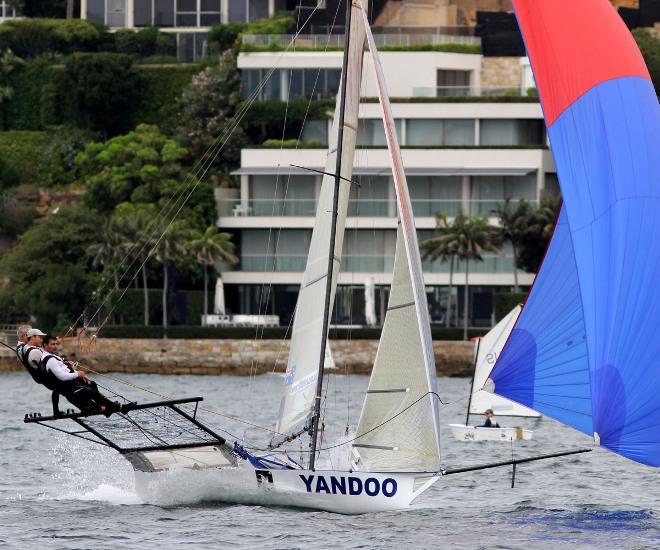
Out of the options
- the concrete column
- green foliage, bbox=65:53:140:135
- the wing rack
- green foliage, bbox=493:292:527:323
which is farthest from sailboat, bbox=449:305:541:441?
the concrete column

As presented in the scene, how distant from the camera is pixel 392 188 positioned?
247 feet

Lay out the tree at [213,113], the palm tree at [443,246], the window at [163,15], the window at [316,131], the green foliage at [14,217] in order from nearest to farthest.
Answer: the palm tree at [443,246]
the window at [316,131]
the green foliage at [14,217]
the tree at [213,113]
the window at [163,15]

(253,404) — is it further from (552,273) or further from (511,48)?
(511,48)

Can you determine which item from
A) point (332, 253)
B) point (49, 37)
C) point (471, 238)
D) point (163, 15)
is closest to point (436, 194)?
point (471, 238)

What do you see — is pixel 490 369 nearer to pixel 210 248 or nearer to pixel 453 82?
pixel 210 248

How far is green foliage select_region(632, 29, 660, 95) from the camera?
83.2 metres

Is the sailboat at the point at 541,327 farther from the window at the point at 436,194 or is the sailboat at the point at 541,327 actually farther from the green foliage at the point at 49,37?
the green foliage at the point at 49,37

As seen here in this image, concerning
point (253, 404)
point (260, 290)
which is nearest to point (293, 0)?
point (260, 290)

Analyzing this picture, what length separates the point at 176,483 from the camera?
25.5 m

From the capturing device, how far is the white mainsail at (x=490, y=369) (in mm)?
42438

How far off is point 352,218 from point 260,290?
6172 millimetres

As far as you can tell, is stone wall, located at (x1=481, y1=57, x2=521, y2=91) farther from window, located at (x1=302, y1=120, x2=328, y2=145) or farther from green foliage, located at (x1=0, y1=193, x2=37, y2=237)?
green foliage, located at (x1=0, y1=193, x2=37, y2=237)

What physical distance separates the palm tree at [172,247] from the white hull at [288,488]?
44.6 m

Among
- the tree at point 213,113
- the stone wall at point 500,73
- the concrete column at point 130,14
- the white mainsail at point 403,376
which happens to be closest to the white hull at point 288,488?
the white mainsail at point 403,376
